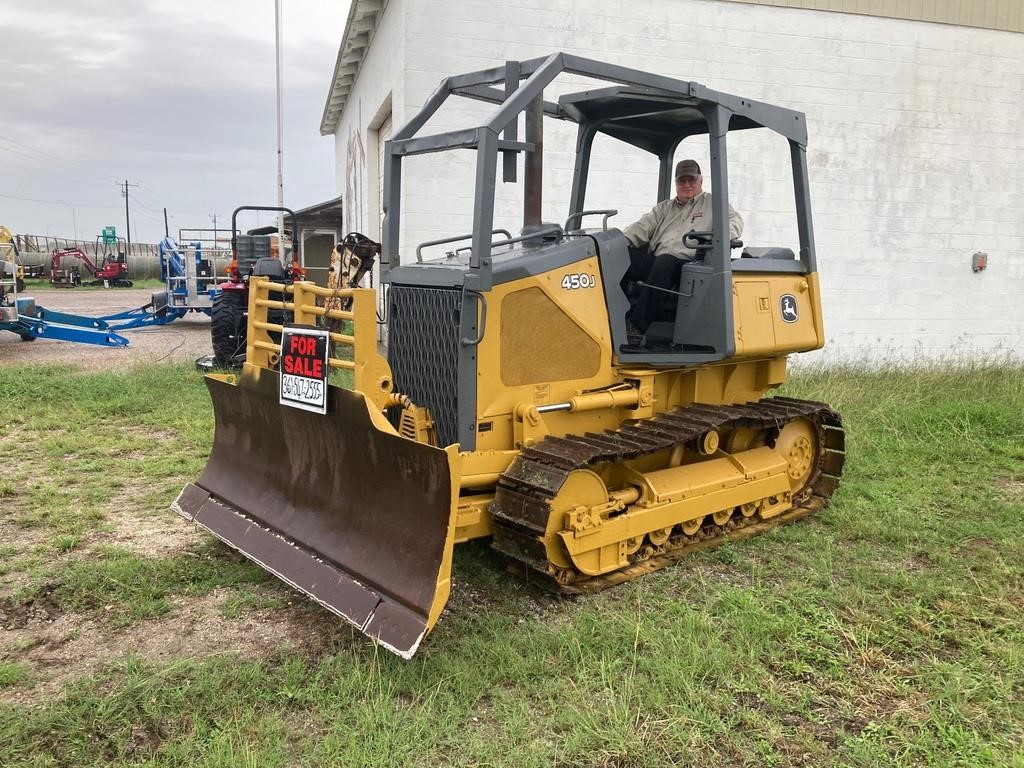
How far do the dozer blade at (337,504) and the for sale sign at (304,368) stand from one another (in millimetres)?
101

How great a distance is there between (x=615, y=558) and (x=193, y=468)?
3.86 meters

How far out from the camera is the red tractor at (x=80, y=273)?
1304 inches

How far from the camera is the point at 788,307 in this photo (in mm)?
5785

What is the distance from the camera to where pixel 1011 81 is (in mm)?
12883

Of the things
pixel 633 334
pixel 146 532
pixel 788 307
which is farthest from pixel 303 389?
pixel 788 307

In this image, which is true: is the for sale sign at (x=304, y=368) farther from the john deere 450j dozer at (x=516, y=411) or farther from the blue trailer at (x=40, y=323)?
the blue trailer at (x=40, y=323)

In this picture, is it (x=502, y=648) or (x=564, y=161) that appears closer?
(x=502, y=648)

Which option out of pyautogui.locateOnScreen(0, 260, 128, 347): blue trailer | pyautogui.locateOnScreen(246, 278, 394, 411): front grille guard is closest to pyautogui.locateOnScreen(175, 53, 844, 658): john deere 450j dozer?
pyautogui.locateOnScreen(246, 278, 394, 411): front grille guard

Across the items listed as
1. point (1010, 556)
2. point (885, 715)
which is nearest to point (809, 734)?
point (885, 715)

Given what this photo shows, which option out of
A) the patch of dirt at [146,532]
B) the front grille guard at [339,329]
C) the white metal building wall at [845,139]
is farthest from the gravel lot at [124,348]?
the front grille guard at [339,329]

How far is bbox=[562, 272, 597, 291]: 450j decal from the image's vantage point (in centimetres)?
470

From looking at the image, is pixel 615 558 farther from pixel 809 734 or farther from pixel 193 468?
pixel 193 468

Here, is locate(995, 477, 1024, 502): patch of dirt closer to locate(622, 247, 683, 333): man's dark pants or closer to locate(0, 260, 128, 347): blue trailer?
locate(622, 247, 683, 333): man's dark pants

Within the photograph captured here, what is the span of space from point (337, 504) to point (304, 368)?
0.74 meters
